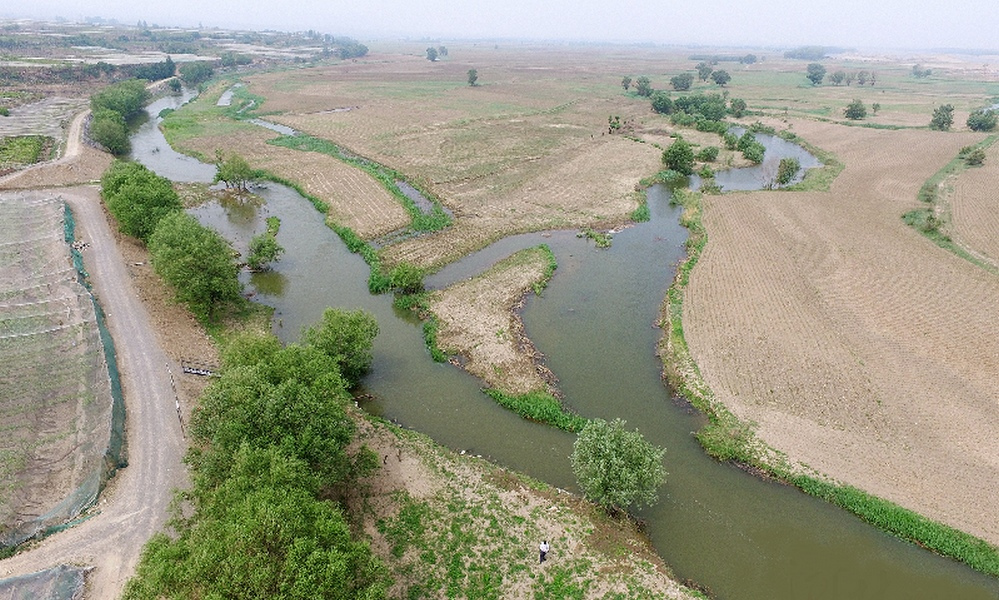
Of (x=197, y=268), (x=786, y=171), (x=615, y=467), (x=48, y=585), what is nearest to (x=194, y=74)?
(x=197, y=268)

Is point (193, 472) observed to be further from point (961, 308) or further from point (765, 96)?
point (765, 96)

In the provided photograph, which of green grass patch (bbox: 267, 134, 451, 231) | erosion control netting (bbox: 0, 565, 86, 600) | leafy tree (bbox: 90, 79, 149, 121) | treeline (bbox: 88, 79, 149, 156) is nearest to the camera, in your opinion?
erosion control netting (bbox: 0, 565, 86, 600)

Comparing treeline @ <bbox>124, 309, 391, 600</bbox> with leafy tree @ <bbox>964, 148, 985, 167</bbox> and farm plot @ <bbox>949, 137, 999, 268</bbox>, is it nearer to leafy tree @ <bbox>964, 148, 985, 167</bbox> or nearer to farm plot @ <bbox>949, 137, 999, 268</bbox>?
farm plot @ <bbox>949, 137, 999, 268</bbox>

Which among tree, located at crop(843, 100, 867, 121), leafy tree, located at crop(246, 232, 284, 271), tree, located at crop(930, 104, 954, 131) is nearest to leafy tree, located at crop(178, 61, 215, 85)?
leafy tree, located at crop(246, 232, 284, 271)

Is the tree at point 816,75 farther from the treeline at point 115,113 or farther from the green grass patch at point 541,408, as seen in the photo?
the treeline at point 115,113

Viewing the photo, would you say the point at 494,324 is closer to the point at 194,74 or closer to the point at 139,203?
the point at 139,203

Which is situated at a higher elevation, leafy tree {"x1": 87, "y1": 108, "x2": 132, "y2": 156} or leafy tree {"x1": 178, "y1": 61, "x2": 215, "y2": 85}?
leafy tree {"x1": 178, "y1": 61, "x2": 215, "y2": 85}

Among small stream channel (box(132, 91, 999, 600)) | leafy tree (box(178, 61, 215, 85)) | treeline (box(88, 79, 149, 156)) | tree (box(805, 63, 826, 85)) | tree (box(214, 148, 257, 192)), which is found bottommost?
small stream channel (box(132, 91, 999, 600))

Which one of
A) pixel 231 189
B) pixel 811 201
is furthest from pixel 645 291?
pixel 231 189
